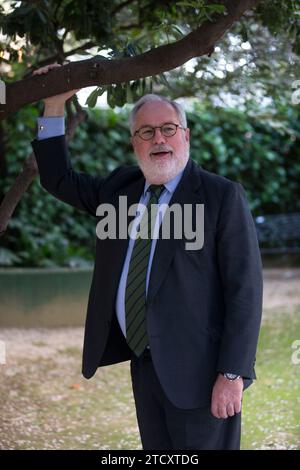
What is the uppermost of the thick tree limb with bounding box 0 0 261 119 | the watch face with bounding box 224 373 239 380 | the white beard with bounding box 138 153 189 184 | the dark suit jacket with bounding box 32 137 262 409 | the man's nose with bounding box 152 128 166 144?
the thick tree limb with bounding box 0 0 261 119

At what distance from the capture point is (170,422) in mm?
3117

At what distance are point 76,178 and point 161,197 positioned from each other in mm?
476

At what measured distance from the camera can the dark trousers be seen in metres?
3.08

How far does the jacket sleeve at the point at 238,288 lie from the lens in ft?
9.88

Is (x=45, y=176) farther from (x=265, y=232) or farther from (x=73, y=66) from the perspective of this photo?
(x=265, y=232)

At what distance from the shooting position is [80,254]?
34.8 feet

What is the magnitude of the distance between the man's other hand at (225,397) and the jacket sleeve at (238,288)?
0.04 metres

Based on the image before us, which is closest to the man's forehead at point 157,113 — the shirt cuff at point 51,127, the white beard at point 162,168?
the white beard at point 162,168

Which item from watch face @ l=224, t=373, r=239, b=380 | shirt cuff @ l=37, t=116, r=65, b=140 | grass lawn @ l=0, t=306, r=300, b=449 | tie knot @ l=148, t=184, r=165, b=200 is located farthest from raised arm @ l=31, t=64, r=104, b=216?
grass lawn @ l=0, t=306, r=300, b=449

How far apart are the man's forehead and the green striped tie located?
373 millimetres

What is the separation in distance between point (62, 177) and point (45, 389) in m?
3.46

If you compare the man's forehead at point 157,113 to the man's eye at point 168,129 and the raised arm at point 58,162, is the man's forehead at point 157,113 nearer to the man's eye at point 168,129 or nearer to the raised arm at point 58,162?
the man's eye at point 168,129

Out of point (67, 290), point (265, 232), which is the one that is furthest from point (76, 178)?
point (265, 232)

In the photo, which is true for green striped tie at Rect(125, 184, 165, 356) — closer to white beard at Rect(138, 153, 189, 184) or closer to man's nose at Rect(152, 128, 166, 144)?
white beard at Rect(138, 153, 189, 184)
